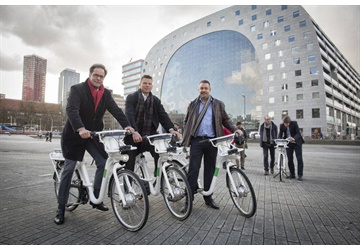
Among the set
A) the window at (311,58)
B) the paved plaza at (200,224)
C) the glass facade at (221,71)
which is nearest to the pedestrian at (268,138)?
the paved plaza at (200,224)

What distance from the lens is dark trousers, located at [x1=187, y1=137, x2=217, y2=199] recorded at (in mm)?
3754

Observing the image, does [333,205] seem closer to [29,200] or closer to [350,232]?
[350,232]

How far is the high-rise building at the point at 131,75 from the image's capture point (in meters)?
134

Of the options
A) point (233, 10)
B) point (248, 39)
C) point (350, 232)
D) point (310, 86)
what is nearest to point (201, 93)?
point (350, 232)

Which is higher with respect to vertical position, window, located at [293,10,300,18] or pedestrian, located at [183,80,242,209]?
window, located at [293,10,300,18]

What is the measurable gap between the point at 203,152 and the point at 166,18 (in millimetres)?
Result: 3269

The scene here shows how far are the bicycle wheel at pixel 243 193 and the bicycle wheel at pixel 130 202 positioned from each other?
1.46 metres

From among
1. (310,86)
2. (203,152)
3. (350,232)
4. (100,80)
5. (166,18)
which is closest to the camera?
(350,232)

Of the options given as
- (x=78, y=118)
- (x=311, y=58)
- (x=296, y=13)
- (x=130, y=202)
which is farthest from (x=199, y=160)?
(x=296, y=13)

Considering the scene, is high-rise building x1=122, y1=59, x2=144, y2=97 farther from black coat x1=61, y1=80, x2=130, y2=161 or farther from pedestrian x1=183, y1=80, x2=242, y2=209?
black coat x1=61, y1=80, x2=130, y2=161

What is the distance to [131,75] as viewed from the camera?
137500 millimetres

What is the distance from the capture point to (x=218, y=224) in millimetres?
2998

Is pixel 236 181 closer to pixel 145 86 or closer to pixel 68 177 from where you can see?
pixel 145 86

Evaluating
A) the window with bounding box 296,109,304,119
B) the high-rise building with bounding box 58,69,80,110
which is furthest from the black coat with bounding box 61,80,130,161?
the high-rise building with bounding box 58,69,80,110
